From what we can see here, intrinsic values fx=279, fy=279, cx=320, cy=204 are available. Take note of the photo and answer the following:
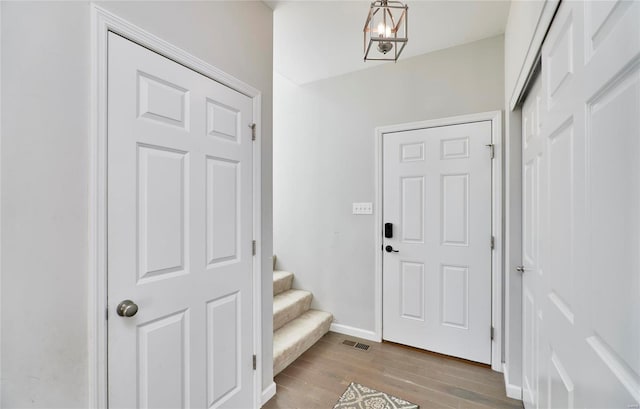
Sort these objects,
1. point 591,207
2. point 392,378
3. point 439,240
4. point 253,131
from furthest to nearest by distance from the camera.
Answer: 1. point 439,240
2. point 392,378
3. point 253,131
4. point 591,207

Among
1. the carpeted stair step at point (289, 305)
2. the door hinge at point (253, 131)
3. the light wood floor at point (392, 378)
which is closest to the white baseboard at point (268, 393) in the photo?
the light wood floor at point (392, 378)

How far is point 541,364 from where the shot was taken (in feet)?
4.20

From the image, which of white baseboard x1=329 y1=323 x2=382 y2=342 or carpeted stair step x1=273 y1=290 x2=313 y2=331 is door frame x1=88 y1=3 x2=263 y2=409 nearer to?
carpeted stair step x1=273 y1=290 x2=313 y2=331

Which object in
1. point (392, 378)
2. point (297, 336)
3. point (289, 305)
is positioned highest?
point (289, 305)

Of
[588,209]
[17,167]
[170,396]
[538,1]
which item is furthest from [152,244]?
[538,1]

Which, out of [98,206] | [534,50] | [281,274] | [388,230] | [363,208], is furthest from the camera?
[281,274]

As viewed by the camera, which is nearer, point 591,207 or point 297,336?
point 591,207

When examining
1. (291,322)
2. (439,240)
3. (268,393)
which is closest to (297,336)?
(291,322)

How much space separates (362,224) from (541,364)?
5.64ft

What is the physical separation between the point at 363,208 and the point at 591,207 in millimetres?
2098

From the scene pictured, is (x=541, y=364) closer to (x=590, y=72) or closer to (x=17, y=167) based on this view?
(x=590, y=72)

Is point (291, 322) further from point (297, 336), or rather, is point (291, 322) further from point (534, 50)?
point (534, 50)

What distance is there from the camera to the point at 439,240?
246 cm

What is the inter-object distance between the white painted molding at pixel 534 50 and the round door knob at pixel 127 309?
1971mm
